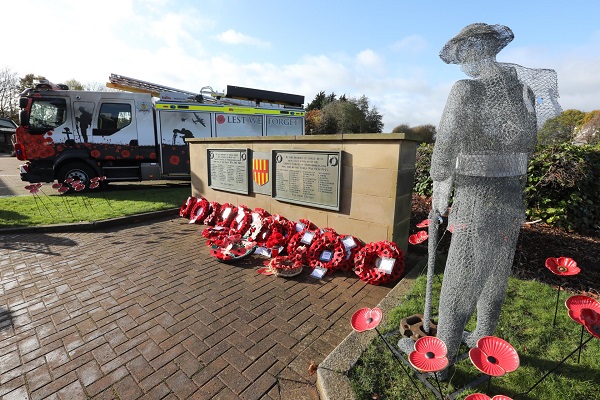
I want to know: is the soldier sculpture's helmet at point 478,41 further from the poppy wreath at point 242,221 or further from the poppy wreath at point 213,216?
the poppy wreath at point 213,216

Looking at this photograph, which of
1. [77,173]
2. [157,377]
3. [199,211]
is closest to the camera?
[157,377]

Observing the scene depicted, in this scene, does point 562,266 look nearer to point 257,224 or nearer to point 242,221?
point 257,224

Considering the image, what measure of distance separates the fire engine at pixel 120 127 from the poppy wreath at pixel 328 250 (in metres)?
7.15

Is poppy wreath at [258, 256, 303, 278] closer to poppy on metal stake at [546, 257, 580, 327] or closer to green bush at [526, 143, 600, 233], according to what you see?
poppy on metal stake at [546, 257, 580, 327]

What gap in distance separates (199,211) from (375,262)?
4038mm

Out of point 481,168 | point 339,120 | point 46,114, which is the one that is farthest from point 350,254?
point 339,120

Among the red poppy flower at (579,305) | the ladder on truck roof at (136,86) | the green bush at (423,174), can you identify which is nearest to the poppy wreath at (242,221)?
the red poppy flower at (579,305)

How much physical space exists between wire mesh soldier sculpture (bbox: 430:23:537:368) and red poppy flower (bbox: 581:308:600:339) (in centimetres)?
42

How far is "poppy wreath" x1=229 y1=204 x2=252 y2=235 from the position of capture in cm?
539

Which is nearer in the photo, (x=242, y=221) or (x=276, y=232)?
(x=276, y=232)

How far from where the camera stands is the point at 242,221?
18.0ft

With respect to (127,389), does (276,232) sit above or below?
above

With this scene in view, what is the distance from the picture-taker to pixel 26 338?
2.65m

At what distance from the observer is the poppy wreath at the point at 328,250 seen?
400 centimetres
